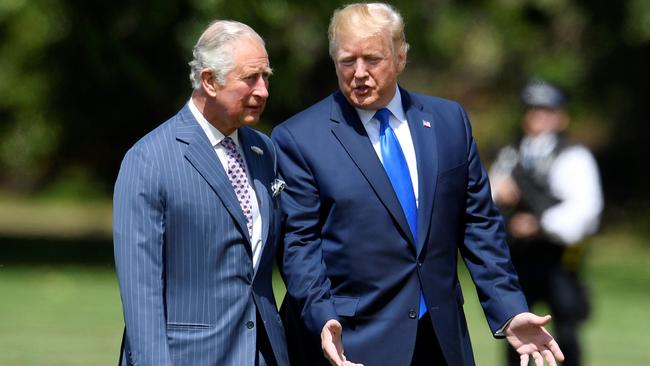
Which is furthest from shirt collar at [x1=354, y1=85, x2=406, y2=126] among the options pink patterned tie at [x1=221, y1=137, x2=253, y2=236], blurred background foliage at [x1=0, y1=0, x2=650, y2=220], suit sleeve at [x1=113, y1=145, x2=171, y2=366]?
blurred background foliage at [x1=0, y1=0, x2=650, y2=220]

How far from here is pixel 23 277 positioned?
18.3 metres

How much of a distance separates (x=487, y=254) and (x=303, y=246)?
77 centimetres

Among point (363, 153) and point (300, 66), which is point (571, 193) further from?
point (300, 66)

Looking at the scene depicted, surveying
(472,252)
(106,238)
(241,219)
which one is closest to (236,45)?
(241,219)

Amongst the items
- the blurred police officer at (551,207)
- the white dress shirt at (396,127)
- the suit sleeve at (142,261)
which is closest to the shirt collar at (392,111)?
the white dress shirt at (396,127)

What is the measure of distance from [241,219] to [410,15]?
1515cm

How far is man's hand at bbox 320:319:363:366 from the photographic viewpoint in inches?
209

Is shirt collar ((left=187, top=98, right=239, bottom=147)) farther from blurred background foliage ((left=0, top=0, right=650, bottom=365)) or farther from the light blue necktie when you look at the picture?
blurred background foliage ((left=0, top=0, right=650, bottom=365))

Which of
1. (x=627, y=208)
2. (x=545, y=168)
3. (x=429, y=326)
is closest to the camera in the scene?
(x=429, y=326)

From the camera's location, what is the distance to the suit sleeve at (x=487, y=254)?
5785 mm

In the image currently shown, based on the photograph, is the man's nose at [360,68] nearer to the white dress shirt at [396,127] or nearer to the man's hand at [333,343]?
the white dress shirt at [396,127]

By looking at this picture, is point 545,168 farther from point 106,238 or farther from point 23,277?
point 106,238

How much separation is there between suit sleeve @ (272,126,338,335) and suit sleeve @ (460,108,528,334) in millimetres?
634

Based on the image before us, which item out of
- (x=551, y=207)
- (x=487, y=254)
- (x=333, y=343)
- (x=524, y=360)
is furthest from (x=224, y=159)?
(x=551, y=207)
